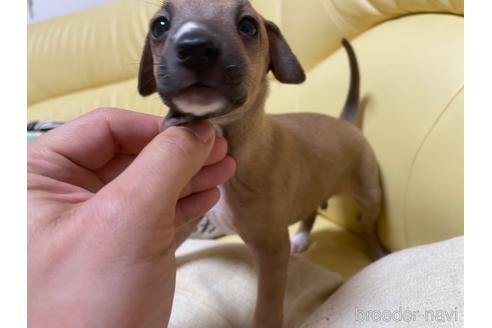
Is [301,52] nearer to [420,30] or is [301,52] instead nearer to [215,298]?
[420,30]

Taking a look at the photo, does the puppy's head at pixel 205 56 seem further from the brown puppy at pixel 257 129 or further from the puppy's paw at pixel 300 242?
the puppy's paw at pixel 300 242

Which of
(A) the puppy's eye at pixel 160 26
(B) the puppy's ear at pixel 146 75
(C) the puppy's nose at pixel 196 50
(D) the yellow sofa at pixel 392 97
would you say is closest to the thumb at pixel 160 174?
(C) the puppy's nose at pixel 196 50

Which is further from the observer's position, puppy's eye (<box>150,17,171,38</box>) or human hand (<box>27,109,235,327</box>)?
puppy's eye (<box>150,17,171,38</box>)

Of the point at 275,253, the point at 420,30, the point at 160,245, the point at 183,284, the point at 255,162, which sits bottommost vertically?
the point at 183,284

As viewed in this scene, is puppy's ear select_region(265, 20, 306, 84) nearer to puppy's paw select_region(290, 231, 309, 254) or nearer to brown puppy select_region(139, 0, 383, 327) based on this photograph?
brown puppy select_region(139, 0, 383, 327)

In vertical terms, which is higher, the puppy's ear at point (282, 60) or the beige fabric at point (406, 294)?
the puppy's ear at point (282, 60)

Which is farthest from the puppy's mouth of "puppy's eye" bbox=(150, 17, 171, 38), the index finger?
the index finger

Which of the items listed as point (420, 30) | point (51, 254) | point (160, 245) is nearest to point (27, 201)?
point (51, 254)
